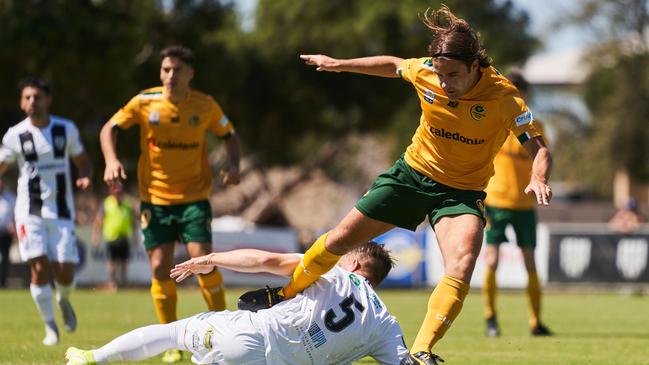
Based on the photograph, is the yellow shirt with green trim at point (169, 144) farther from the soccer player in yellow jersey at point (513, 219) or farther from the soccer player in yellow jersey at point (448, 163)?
the soccer player in yellow jersey at point (513, 219)

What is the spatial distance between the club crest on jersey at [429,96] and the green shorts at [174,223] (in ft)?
9.49

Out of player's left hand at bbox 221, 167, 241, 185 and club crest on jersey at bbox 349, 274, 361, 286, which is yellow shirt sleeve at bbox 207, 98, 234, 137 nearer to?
player's left hand at bbox 221, 167, 241, 185

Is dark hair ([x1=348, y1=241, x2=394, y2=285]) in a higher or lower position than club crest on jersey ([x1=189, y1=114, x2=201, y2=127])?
lower

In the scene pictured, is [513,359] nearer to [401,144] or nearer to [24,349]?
[24,349]

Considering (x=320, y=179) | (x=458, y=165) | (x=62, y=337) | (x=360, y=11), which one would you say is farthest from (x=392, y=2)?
(x=458, y=165)

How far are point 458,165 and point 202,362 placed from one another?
7.16ft

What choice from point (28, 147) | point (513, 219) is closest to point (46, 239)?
point (28, 147)

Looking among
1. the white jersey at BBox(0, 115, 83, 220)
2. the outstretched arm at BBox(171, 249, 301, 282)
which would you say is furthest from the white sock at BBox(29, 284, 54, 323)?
the outstretched arm at BBox(171, 249, 301, 282)

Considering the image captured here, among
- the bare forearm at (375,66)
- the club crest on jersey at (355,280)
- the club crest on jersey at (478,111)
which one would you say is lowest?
the club crest on jersey at (355,280)

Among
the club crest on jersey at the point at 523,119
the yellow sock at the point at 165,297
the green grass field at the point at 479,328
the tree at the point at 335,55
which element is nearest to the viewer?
A: the club crest on jersey at the point at 523,119

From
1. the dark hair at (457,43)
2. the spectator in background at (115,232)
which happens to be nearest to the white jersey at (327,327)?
the dark hair at (457,43)

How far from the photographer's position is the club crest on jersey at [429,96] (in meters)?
7.48

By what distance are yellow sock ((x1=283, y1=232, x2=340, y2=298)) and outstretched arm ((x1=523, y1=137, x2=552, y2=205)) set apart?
51.1 inches

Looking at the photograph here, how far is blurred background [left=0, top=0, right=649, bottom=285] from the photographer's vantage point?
1096 inches
